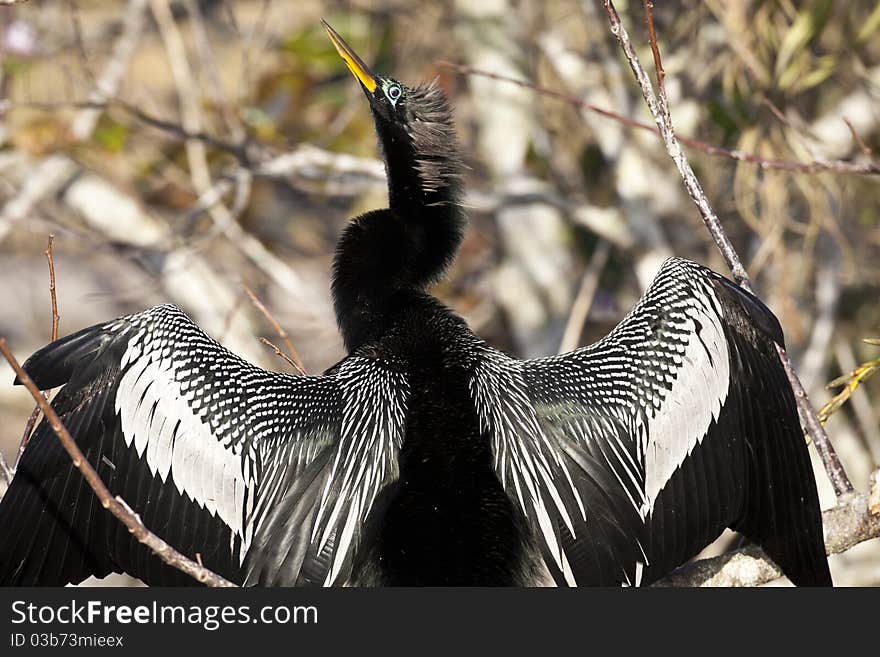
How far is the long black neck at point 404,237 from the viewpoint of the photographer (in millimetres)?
3428

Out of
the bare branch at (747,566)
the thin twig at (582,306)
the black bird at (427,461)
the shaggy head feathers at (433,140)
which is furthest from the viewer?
the thin twig at (582,306)

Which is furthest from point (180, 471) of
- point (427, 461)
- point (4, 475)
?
point (427, 461)

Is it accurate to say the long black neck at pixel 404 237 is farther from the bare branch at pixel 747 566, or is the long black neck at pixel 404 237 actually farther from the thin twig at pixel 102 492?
the thin twig at pixel 102 492

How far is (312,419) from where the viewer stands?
9.71 ft

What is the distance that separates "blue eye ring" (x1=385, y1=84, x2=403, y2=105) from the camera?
11.8 ft

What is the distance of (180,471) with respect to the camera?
9.30 feet

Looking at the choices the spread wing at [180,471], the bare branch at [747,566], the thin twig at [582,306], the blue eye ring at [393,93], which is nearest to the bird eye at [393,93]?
the blue eye ring at [393,93]

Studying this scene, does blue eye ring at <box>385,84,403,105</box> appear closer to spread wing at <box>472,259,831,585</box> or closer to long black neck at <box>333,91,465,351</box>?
long black neck at <box>333,91,465,351</box>

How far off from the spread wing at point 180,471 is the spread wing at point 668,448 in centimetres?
40

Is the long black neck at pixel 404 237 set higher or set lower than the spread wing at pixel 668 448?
higher

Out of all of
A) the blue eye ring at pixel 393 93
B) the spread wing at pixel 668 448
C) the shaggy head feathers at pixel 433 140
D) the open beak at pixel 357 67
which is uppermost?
the open beak at pixel 357 67

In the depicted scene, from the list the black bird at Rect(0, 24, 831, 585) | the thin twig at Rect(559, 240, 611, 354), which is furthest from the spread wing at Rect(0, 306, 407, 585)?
the thin twig at Rect(559, 240, 611, 354)

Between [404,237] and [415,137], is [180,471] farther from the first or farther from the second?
[415,137]

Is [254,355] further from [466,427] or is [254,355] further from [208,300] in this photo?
[466,427]
